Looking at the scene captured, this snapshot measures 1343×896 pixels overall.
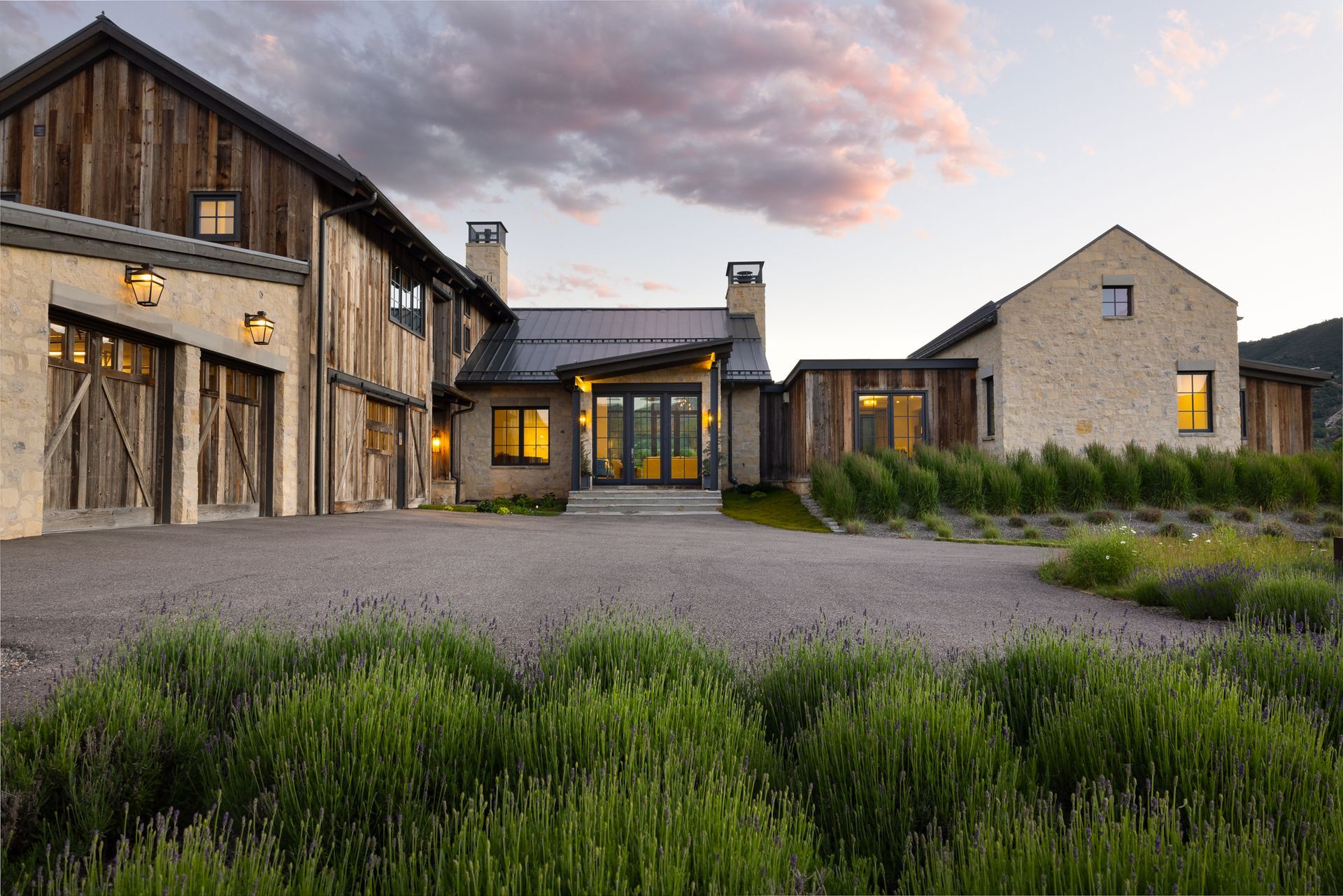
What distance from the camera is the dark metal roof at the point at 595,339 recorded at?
20.4 m

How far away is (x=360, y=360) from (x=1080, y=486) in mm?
13939

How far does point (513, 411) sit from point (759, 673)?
58.4 ft

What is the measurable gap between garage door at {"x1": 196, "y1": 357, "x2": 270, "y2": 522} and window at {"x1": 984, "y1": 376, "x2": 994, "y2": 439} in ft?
52.4

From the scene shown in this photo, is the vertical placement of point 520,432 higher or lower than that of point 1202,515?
higher

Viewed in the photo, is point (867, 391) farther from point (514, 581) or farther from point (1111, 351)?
point (514, 581)

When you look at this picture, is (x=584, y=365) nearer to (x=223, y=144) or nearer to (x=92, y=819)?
(x=223, y=144)

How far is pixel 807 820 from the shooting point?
83.6 inches

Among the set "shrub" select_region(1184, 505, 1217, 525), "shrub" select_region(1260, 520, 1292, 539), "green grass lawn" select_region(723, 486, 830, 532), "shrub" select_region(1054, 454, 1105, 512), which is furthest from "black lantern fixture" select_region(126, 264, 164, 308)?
"shrub" select_region(1184, 505, 1217, 525)

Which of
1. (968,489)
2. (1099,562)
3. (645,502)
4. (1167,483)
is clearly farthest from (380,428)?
(1167,483)

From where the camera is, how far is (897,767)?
7.63 ft

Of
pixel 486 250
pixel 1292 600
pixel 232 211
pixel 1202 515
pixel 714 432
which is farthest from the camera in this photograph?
pixel 486 250

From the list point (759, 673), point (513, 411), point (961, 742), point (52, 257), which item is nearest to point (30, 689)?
point (759, 673)

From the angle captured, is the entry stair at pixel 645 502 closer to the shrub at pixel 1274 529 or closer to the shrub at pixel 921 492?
the shrub at pixel 921 492

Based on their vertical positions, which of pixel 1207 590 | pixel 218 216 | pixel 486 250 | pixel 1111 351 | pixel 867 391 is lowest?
pixel 1207 590
